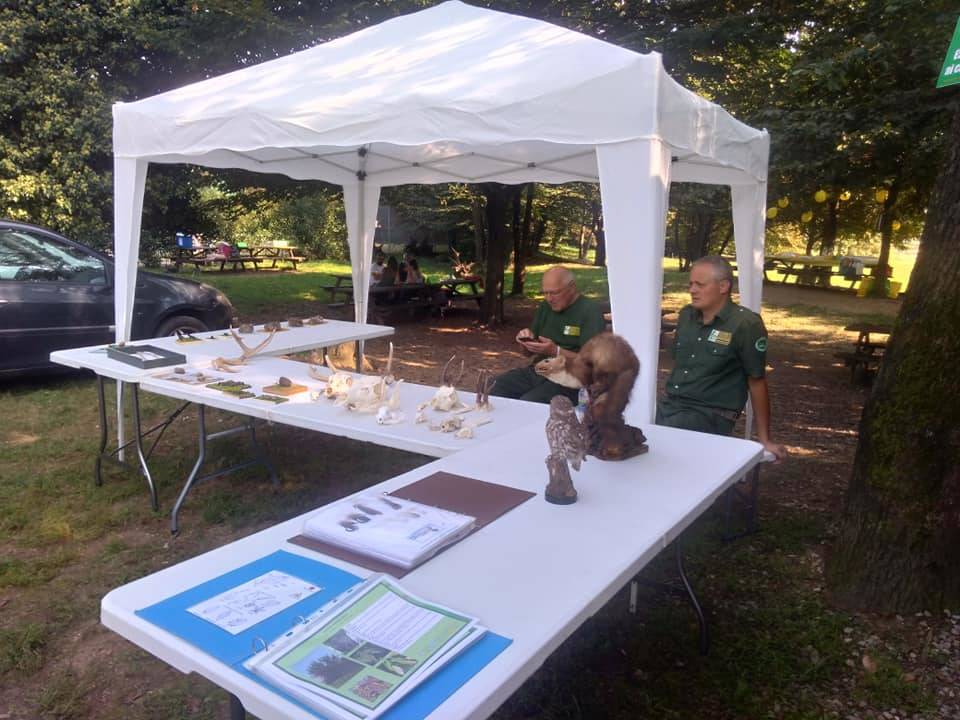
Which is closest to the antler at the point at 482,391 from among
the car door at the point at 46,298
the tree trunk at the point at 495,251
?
the car door at the point at 46,298

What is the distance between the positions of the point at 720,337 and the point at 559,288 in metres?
1.00

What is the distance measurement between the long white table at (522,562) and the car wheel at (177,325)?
519cm

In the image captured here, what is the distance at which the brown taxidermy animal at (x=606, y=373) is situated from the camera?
2.20 meters

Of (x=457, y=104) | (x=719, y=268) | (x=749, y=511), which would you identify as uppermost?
(x=457, y=104)

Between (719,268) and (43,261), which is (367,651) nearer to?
(719,268)

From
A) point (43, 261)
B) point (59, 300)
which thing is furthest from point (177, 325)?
point (43, 261)

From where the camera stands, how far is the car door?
19.3 feet

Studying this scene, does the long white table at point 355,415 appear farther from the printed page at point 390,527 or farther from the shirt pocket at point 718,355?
the shirt pocket at point 718,355

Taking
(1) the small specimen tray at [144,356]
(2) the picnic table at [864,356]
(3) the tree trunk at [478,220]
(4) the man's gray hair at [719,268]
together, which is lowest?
(2) the picnic table at [864,356]

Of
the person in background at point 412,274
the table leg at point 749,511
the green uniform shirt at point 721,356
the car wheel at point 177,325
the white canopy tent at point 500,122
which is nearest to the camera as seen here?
the white canopy tent at point 500,122

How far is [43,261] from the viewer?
6176 millimetres

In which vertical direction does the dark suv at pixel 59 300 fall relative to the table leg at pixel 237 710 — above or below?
above

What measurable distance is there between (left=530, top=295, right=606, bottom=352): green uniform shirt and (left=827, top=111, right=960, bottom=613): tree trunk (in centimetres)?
154

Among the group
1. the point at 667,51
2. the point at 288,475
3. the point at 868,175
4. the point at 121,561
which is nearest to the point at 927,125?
the point at 868,175
